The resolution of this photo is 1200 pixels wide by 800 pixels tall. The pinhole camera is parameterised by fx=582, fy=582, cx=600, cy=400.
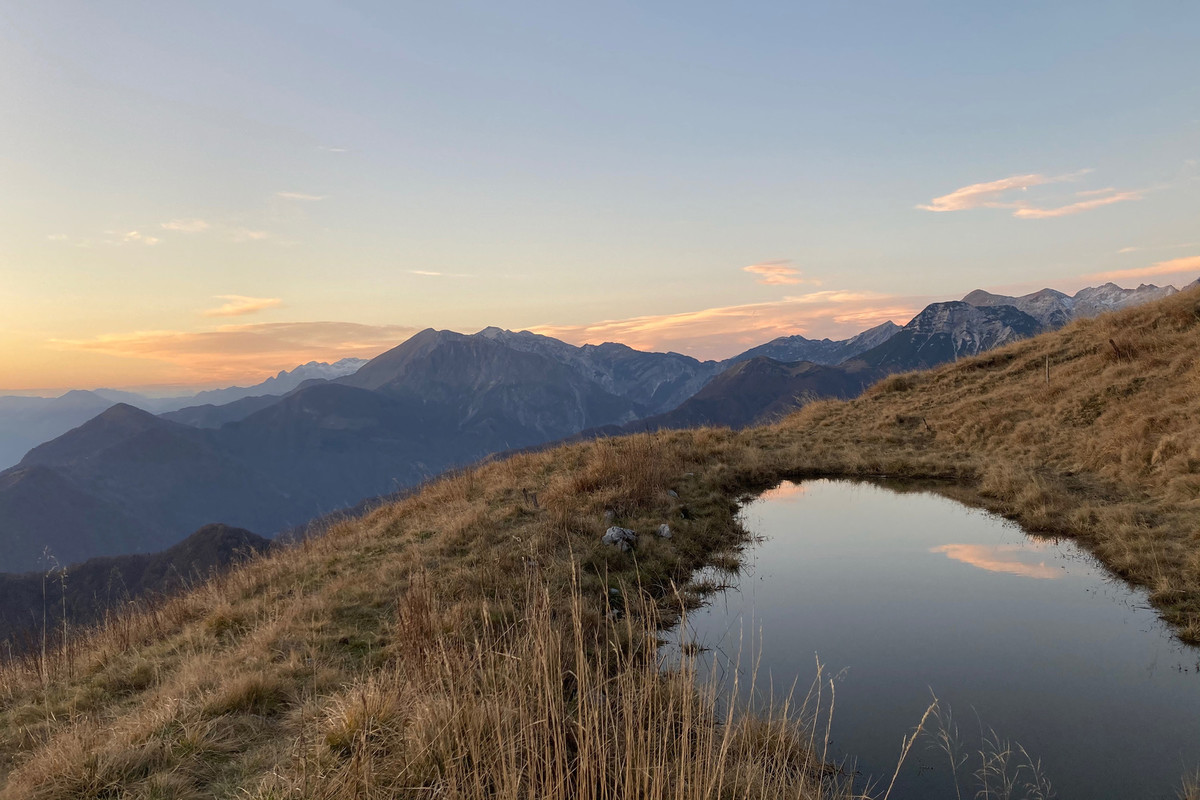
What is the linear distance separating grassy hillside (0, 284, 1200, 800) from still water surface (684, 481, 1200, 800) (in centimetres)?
69

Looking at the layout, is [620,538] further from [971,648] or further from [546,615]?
[546,615]

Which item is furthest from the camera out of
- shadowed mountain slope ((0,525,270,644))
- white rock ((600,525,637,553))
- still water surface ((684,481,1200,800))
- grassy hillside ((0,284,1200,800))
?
shadowed mountain slope ((0,525,270,644))

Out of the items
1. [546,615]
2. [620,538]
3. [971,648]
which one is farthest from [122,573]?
[971,648]

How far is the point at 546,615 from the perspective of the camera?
4.59 metres

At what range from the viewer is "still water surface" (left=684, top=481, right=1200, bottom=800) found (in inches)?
198

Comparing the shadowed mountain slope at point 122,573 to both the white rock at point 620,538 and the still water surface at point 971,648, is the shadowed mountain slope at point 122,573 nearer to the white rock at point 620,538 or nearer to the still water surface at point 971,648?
the white rock at point 620,538

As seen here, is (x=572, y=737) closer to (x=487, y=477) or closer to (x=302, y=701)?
(x=302, y=701)

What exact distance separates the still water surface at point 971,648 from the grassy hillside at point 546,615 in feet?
2.26

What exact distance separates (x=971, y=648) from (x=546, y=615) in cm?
541

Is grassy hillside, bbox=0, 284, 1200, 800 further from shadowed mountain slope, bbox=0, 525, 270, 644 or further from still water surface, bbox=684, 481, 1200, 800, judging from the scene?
shadowed mountain slope, bbox=0, 525, 270, 644

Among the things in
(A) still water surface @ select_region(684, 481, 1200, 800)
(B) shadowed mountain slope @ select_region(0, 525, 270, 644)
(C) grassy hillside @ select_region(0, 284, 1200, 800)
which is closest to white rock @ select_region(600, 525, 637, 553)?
(C) grassy hillside @ select_region(0, 284, 1200, 800)

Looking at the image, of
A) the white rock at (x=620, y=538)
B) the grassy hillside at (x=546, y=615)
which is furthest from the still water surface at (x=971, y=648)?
the white rock at (x=620, y=538)

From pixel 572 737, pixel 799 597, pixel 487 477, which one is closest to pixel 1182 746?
pixel 799 597

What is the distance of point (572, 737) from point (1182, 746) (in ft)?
17.3
